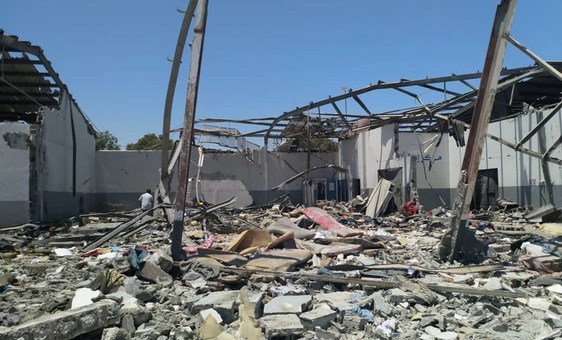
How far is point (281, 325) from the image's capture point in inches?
181

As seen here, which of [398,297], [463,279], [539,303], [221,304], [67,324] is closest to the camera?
[67,324]

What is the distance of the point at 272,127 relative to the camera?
22328mm

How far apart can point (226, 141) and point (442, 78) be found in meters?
11.7

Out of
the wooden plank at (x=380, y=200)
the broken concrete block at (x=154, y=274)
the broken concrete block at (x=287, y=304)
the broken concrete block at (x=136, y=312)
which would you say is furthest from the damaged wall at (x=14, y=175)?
the wooden plank at (x=380, y=200)

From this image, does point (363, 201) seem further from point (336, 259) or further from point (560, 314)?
point (560, 314)

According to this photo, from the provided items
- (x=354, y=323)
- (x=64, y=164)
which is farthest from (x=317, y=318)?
(x=64, y=164)

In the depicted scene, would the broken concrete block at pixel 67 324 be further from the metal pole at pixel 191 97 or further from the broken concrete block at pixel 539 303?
the broken concrete block at pixel 539 303

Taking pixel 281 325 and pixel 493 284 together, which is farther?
pixel 493 284

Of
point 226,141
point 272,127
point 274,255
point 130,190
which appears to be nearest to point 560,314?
point 274,255

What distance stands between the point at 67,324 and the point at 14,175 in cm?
1099

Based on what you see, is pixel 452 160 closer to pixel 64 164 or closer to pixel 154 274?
pixel 154 274

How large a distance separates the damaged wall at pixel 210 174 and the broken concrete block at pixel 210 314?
1889 cm

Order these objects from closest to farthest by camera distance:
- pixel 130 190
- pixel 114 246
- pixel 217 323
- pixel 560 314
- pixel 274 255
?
pixel 217 323
pixel 560 314
pixel 274 255
pixel 114 246
pixel 130 190

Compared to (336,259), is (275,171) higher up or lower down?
higher up
